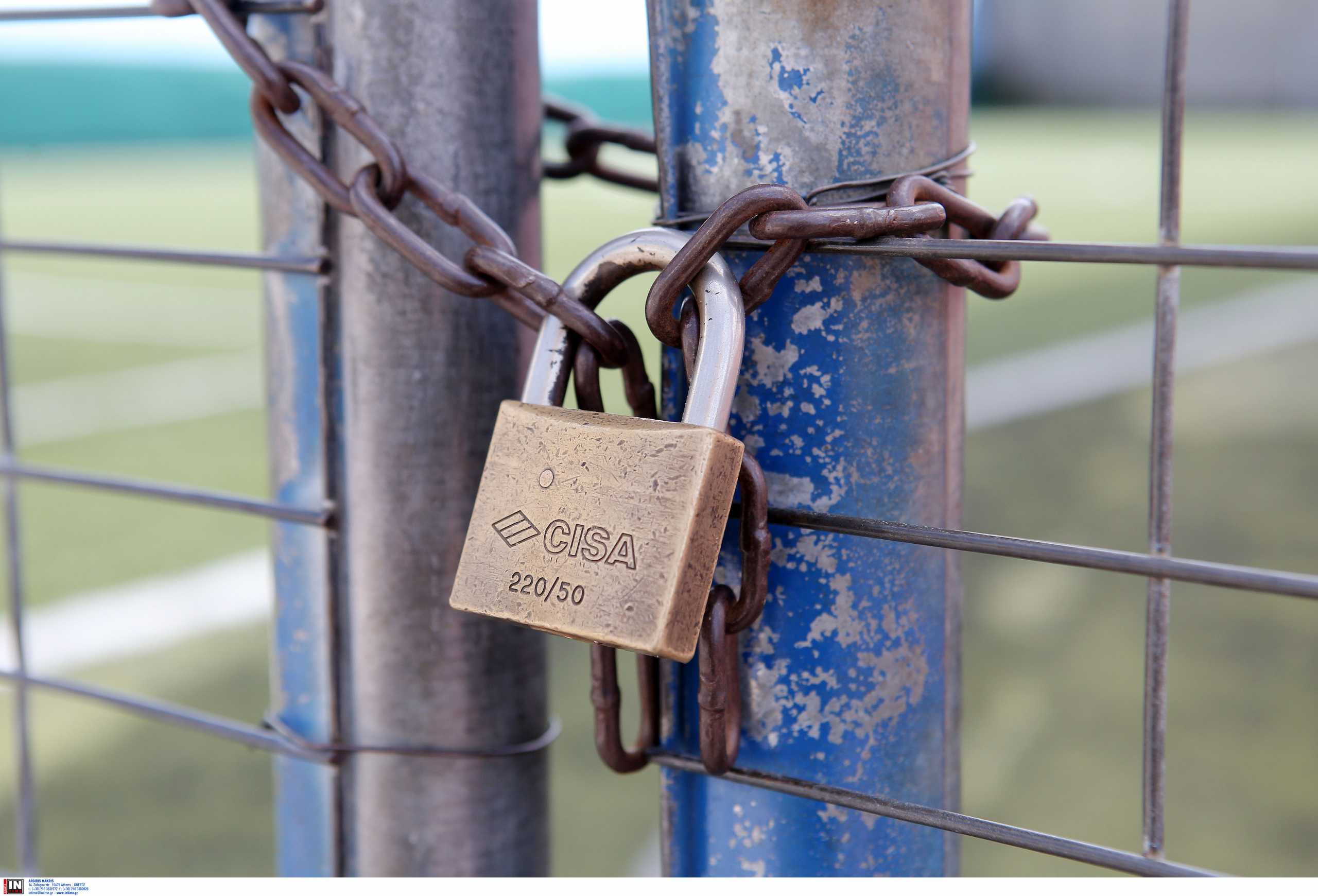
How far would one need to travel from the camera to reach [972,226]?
1.63ft

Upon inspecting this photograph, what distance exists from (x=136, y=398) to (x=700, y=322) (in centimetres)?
425

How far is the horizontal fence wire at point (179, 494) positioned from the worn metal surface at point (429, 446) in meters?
0.02

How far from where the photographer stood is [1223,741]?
5.66 feet

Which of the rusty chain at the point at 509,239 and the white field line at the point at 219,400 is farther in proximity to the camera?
the white field line at the point at 219,400

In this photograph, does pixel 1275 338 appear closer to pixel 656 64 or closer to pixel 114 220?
pixel 656 64

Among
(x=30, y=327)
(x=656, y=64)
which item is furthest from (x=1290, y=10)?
(x=656, y=64)

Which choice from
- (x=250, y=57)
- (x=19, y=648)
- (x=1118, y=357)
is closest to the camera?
(x=250, y=57)

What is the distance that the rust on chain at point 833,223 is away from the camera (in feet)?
1.44

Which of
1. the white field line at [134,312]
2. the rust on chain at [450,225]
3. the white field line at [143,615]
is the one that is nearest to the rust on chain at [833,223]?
the rust on chain at [450,225]

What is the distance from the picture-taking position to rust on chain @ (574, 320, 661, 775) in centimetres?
49

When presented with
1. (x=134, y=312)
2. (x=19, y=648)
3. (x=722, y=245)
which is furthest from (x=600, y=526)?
(x=134, y=312)

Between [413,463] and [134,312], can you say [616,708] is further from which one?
[134,312]

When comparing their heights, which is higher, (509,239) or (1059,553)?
(509,239)

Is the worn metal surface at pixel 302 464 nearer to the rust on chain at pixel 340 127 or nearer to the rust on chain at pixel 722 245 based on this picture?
the rust on chain at pixel 340 127
